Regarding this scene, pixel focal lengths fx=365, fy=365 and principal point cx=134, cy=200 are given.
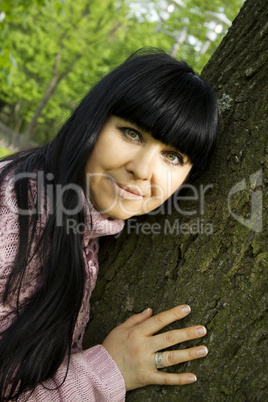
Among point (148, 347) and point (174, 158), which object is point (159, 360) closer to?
point (148, 347)

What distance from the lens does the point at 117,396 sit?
1.36 metres

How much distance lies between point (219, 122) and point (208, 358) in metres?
0.93

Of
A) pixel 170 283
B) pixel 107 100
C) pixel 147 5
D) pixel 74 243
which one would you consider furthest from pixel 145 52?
pixel 147 5

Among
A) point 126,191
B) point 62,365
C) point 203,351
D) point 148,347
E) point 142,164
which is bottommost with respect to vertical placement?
point 62,365

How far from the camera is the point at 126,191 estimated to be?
1.43 meters

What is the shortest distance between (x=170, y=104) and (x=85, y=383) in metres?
1.10

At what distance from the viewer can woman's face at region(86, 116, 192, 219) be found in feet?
4.55

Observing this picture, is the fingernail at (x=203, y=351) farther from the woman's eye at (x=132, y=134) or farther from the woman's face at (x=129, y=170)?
the woman's eye at (x=132, y=134)

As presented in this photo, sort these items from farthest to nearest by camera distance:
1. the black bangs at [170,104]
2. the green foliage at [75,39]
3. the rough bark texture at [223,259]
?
the green foliage at [75,39]
the black bangs at [170,104]
the rough bark texture at [223,259]

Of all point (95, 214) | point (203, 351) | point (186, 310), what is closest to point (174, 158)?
point (95, 214)

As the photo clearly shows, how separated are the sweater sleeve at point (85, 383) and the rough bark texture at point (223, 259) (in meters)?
0.09

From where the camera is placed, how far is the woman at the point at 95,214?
4.47ft

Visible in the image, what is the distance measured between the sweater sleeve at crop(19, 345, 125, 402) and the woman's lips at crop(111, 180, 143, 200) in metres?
0.61

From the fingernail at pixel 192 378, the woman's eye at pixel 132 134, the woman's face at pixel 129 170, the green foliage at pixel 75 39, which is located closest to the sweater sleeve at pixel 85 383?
the fingernail at pixel 192 378
